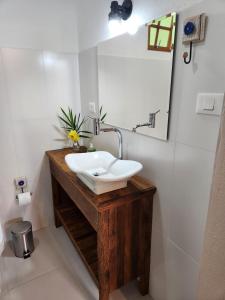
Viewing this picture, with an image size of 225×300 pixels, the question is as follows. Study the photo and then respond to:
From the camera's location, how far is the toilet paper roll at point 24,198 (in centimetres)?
189

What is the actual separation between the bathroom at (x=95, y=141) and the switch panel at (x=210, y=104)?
0.04 feet

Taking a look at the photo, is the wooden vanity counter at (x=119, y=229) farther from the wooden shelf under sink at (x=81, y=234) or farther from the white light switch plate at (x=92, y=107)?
the white light switch plate at (x=92, y=107)

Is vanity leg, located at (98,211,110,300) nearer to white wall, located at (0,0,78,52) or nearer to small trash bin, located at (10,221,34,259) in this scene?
small trash bin, located at (10,221,34,259)

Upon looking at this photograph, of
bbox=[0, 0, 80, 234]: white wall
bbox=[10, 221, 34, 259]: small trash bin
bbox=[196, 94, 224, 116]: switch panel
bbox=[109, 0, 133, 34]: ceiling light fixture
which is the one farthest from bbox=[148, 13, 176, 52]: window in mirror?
bbox=[10, 221, 34, 259]: small trash bin

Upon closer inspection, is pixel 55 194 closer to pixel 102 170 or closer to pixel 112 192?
pixel 102 170

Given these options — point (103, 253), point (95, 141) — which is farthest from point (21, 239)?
point (95, 141)

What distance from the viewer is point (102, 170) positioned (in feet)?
4.55

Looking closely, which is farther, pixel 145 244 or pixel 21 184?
pixel 21 184

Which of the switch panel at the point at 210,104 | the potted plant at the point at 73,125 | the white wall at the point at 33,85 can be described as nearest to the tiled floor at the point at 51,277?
the white wall at the point at 33,85

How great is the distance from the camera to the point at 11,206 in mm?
1977

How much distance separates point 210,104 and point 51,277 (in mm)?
1721

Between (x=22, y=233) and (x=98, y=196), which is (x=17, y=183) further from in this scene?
(x=98, y=196)

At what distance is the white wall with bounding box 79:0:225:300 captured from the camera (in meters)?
0.86

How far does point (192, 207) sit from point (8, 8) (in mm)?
1947
